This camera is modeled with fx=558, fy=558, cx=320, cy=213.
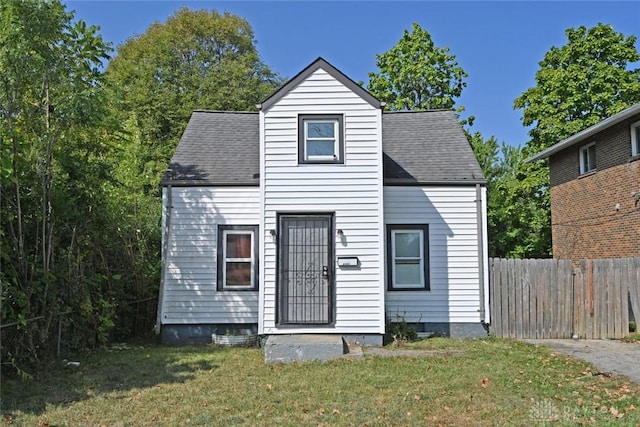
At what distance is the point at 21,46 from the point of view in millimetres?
7336

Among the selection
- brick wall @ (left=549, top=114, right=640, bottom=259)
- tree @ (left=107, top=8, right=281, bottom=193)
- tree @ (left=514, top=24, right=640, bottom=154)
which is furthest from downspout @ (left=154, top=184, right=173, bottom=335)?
tree @ (left=514, top=24, right=640, bottom=154)

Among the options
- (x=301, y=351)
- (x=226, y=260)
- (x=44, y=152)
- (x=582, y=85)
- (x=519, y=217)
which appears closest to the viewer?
(x=44, y=152)

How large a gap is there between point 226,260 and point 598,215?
12.4 m

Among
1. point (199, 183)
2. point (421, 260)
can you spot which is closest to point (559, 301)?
point (421, 260)

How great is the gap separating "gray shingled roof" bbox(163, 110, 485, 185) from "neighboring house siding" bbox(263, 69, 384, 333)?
1276 millimetres

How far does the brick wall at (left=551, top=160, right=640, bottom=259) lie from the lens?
15875 millimetres

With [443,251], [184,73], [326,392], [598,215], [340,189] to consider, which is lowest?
[326,392]

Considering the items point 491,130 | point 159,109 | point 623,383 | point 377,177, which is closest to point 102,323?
point 377,177

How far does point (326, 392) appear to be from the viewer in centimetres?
686

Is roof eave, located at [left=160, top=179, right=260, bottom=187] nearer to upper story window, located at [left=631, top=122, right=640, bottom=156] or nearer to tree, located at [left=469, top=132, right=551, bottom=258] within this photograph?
upper story window, located at [left=631, top=122, right=640, bottom=156]

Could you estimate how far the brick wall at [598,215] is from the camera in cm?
1588

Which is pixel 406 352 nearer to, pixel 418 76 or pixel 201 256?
pixel 201 256

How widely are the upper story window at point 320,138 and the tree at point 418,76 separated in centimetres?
1892

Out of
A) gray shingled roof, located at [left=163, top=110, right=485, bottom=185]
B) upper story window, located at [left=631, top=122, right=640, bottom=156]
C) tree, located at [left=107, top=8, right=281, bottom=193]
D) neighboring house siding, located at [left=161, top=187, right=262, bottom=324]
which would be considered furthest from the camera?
tree, located at [left=107, top=8, right=281, bottom=193]
